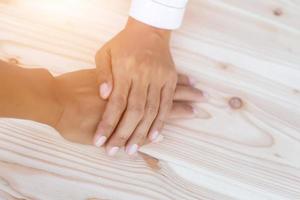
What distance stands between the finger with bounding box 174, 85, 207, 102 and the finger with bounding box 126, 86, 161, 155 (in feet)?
0.11

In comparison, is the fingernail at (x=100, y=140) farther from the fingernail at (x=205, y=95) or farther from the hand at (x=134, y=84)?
the fingernail at (x=205, y=95)

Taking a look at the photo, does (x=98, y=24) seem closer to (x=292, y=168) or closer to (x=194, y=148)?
(x=194, y=148)

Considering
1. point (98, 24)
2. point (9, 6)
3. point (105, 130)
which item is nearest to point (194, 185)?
point (105, 130)

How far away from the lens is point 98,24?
0.80m

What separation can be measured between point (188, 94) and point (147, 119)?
0.24 ft

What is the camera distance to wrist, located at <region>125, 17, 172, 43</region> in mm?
760

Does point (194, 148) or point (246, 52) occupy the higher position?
point (246, 52)

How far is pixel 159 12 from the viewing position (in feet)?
2.39

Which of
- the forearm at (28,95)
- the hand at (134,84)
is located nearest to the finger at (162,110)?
the hand at (134,84)

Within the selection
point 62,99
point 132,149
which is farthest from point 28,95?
point 132,149

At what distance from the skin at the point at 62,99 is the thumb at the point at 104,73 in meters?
0.01

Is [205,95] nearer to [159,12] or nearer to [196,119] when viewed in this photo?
[196,119]

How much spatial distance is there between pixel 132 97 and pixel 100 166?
11 centimetres

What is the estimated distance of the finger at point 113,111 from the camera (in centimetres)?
73
